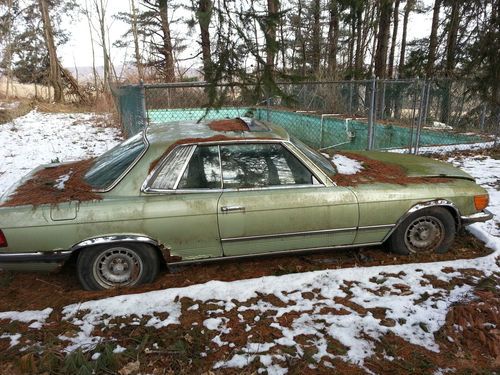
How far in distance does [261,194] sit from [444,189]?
180cm

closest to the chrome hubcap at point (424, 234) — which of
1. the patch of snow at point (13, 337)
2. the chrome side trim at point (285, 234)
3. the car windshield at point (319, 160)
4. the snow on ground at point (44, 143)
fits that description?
the chrome side trim at point (285, 234)

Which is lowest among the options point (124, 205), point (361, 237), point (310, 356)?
point (310, 356)

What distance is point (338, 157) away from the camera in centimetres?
429

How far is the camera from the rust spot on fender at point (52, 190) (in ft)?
10.3

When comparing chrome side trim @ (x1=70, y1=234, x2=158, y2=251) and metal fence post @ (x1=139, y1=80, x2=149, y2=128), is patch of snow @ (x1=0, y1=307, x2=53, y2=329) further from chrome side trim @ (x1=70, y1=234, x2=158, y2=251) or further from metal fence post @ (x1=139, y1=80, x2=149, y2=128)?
metal fence post @ (x1=139, y1=80, x2=149, y2=128)

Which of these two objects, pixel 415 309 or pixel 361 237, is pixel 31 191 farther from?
pixel 415 309

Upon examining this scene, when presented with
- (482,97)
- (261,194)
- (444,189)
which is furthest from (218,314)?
(482,97)

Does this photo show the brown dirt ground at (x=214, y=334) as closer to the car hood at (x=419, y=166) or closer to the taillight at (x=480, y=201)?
the taillight at (x=480, y=201)

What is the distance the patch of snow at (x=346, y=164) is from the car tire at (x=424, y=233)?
70cm

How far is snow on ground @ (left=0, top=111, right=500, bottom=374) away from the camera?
8.54 ft

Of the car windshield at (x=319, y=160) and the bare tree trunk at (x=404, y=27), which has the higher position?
the bare tree trunk at (x=404, y=27)

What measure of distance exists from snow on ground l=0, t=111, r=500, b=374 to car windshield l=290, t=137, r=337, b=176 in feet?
3.10

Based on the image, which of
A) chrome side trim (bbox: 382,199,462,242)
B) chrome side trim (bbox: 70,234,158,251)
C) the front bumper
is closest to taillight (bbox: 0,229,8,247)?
chrome side trim (bbox: 70,234,158,251)

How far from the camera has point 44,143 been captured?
10789 mm
